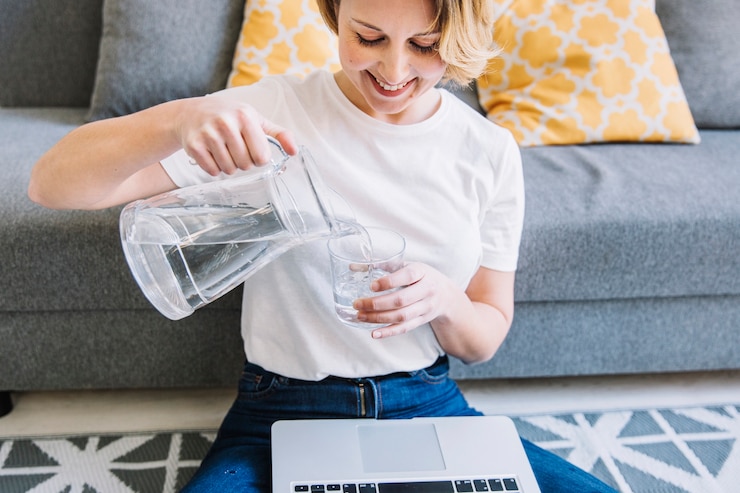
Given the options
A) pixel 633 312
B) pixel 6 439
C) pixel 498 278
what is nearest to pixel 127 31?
pixel 6 439

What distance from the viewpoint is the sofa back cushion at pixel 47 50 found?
6.55 feet

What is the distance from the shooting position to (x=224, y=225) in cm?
90

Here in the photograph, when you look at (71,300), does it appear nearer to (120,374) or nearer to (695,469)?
(120,374)

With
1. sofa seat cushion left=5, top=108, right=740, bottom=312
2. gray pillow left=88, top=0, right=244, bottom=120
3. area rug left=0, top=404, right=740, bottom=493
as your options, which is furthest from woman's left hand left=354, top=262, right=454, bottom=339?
gray pillow left=88, top=0, right=244, bottom=120

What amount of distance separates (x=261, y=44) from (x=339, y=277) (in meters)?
1.07

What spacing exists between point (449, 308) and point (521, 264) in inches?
19.1

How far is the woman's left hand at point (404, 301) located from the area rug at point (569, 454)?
743mm

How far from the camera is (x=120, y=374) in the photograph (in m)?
1.58

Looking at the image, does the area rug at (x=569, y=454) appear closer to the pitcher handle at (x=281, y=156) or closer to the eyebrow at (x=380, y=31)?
the pitcher handle at (x=281, y=156)

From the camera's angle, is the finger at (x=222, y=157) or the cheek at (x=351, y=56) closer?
the finger at (x=222, y=157)

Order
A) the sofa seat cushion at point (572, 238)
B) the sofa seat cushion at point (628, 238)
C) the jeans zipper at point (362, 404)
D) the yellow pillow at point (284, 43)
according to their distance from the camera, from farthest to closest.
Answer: the yellow pillow at point (284, 43) → the sofa seat cushion at point (628, 238) → the sofa seat cushion at point (572, 238) → the jeans zipper at point (362, 404)

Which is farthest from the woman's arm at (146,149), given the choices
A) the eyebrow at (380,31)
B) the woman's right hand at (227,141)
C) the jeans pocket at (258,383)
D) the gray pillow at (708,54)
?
A: the gray pillow at (708,54)

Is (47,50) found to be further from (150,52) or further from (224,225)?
(224,225)

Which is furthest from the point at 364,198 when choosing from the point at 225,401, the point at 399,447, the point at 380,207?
the point at 225,401
